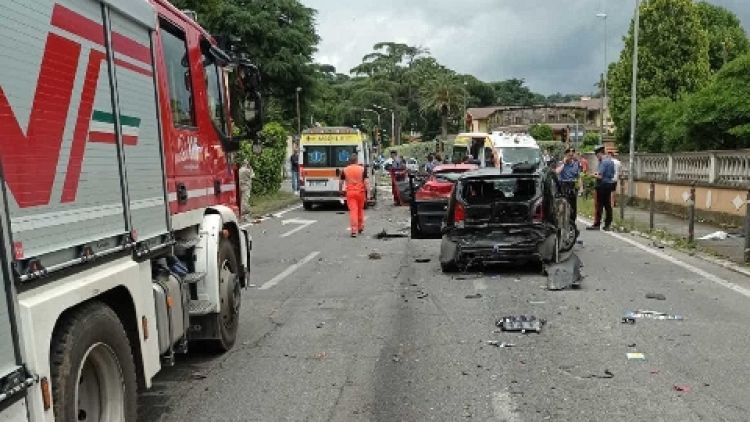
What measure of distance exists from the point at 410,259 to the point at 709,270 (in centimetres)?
465

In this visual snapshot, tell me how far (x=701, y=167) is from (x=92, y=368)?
1909cm

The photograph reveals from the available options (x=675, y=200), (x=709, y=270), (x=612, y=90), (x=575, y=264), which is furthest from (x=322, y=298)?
(x=612, y=90)

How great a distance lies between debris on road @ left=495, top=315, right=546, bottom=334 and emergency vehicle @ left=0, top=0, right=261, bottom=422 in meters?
2.80

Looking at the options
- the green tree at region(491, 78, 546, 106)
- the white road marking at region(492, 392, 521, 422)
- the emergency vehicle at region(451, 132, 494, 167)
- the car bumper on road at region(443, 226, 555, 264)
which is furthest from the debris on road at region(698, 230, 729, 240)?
the green tree at region(491, 78, 546, 106)

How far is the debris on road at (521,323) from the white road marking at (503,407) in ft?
6.52

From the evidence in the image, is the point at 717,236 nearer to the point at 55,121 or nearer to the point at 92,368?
the point at 92,368

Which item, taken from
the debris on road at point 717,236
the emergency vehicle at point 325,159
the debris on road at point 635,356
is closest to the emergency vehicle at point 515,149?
the emergency vehicle at point 325,159

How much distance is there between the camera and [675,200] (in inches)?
841

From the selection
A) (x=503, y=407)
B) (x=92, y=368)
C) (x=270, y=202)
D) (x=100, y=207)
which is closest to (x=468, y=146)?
(x=270, y=202)

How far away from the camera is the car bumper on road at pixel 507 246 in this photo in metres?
10.7

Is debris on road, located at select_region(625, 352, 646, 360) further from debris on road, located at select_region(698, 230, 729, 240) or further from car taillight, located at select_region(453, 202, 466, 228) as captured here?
debris on road, located at select_region(698, 230, 729, 240)

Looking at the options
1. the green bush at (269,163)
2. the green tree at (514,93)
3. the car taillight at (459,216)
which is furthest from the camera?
the green tree at (514,93)

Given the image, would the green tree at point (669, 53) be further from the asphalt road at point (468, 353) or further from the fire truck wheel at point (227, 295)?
the fire truck wheel at point (227, 295)

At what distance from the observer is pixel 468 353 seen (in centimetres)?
654
